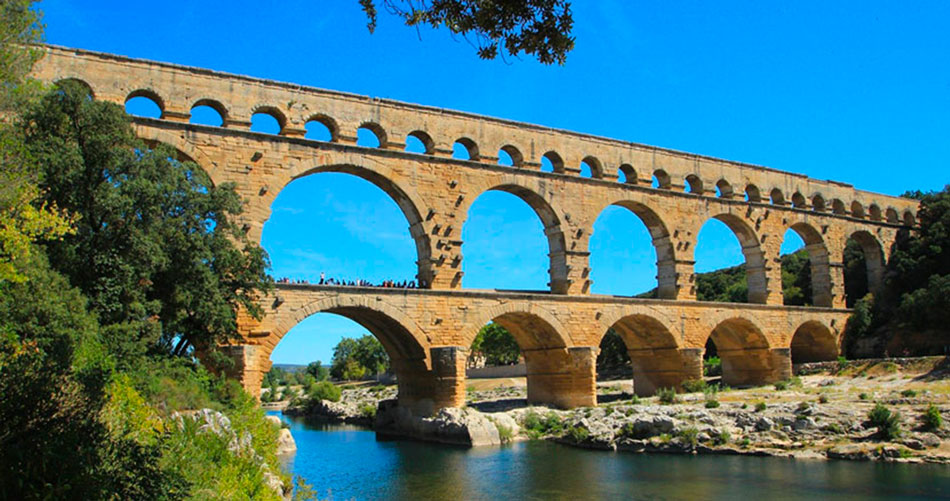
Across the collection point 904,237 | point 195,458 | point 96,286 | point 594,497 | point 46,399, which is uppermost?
point 904,237

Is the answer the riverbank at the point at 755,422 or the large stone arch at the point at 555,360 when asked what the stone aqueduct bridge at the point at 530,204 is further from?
the riverbank at the point at 755,422

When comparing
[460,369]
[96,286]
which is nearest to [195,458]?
[96,286]

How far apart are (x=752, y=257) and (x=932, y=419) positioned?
44.6 ft

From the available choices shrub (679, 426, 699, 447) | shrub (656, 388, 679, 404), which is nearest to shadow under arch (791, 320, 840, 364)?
shrub (656, 388, 679, 404)

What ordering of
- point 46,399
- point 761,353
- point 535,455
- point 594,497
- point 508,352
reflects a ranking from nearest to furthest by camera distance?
1. point 46,399
2. point 594,497
3. point 535,455
4. point 761,353
5. point 508,352

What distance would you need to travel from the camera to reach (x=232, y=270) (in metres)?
17.1

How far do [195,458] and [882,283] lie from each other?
114ft

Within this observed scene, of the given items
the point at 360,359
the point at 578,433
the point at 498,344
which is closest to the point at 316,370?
the point at 360,359

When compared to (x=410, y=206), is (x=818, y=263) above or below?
below

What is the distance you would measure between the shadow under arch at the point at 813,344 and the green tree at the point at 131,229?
25161mm

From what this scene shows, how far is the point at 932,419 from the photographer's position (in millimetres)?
17406

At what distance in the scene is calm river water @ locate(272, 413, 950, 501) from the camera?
13.7m

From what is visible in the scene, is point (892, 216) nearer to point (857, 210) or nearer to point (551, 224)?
point (857, 210)

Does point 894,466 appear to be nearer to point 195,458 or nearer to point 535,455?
point 535,455
